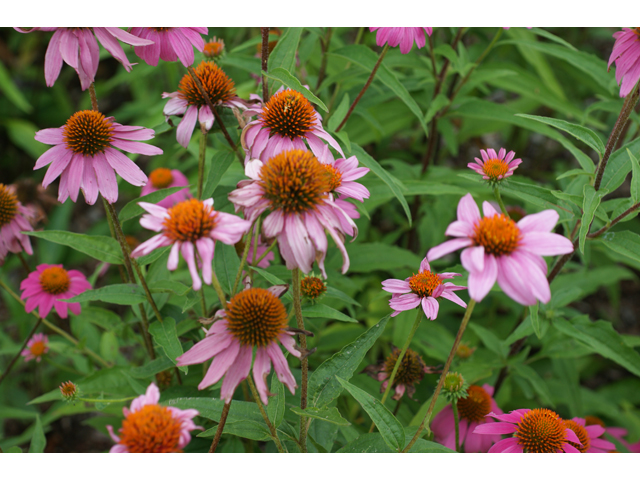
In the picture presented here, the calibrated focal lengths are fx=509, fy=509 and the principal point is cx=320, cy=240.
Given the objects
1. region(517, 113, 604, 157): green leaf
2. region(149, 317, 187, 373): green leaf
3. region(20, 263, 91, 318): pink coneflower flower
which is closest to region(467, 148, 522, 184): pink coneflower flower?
region(517, 113, 604, 157): green leaf

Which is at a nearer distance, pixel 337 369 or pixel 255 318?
pixel 255 318

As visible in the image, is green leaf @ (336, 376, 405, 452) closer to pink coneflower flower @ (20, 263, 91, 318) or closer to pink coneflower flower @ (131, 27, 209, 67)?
pink coneflower flower @ (131, 27, 209, 67)

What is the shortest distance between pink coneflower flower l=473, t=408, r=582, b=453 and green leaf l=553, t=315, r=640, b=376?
34 cm

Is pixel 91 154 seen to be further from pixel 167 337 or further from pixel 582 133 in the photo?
pixel 582 133

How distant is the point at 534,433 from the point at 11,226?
1.43 m

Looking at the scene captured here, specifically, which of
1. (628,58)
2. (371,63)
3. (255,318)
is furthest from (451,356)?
(371,63)

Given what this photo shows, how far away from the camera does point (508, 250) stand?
2.35 feet

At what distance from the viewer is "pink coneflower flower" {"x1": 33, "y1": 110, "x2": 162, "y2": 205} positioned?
1035mm

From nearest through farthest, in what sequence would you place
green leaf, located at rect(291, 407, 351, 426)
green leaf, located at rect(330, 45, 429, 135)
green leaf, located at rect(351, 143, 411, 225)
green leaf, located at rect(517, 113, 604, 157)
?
green leaf, located at rect(291, 407, 351, 426) < green leaf, located at rect(517, 113, 604, 157) < green leaf, located at rect(351, 143, 411, 225) < green leaf, located at rect(330, 45, 429, 135)

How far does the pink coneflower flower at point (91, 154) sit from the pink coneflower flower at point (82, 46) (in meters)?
0.10

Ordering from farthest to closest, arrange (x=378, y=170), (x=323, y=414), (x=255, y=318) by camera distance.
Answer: (x=378, y=170)
(x=323, y=414)
(x=255, y=318)

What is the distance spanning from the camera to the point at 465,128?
2.50m

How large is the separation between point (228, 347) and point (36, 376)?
68.9 inches

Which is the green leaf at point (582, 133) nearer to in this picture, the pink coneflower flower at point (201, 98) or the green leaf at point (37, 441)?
the pink coneflower flower at point (201, 98)
